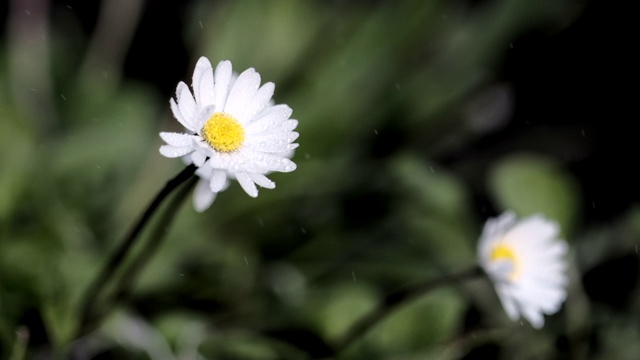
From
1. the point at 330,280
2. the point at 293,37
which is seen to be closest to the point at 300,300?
the point at 330,280

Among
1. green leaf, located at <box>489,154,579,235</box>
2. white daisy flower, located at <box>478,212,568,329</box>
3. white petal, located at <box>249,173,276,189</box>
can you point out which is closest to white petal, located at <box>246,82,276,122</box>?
white petal, located at <box>249,173,276,189</box>

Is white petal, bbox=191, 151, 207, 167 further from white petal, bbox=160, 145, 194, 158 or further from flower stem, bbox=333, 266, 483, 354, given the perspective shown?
flower stem, bbox=333, 266, 483, 354

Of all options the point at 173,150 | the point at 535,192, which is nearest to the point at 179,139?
the point at 173,150

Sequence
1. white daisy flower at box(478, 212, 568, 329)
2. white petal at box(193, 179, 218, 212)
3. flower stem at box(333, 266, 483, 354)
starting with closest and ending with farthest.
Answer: white petal at box(193, 179, 218, 212)
white daisy flower at box(478, 212, 568, 329)
flower stem at box(333, 266, 483, 354)

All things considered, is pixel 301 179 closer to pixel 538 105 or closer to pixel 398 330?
pixel 398 330

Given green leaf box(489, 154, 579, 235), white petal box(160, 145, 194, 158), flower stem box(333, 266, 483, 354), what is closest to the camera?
white petal box(160, 145, 194, 158)

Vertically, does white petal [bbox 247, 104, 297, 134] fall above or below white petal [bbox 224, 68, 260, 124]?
below

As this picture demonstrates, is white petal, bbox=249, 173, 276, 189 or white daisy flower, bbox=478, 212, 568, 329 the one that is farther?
white daisy flower, bbox=478, 212, 568, 329

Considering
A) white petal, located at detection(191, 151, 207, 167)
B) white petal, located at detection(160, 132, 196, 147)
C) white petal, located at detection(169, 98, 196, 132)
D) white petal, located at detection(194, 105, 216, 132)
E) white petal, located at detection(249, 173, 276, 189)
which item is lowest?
white petal, located at detection(249, 173, 276, 189)

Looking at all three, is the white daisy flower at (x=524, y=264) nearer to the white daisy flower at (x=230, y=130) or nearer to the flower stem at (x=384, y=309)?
the flower stem at (x=384, y=309)
